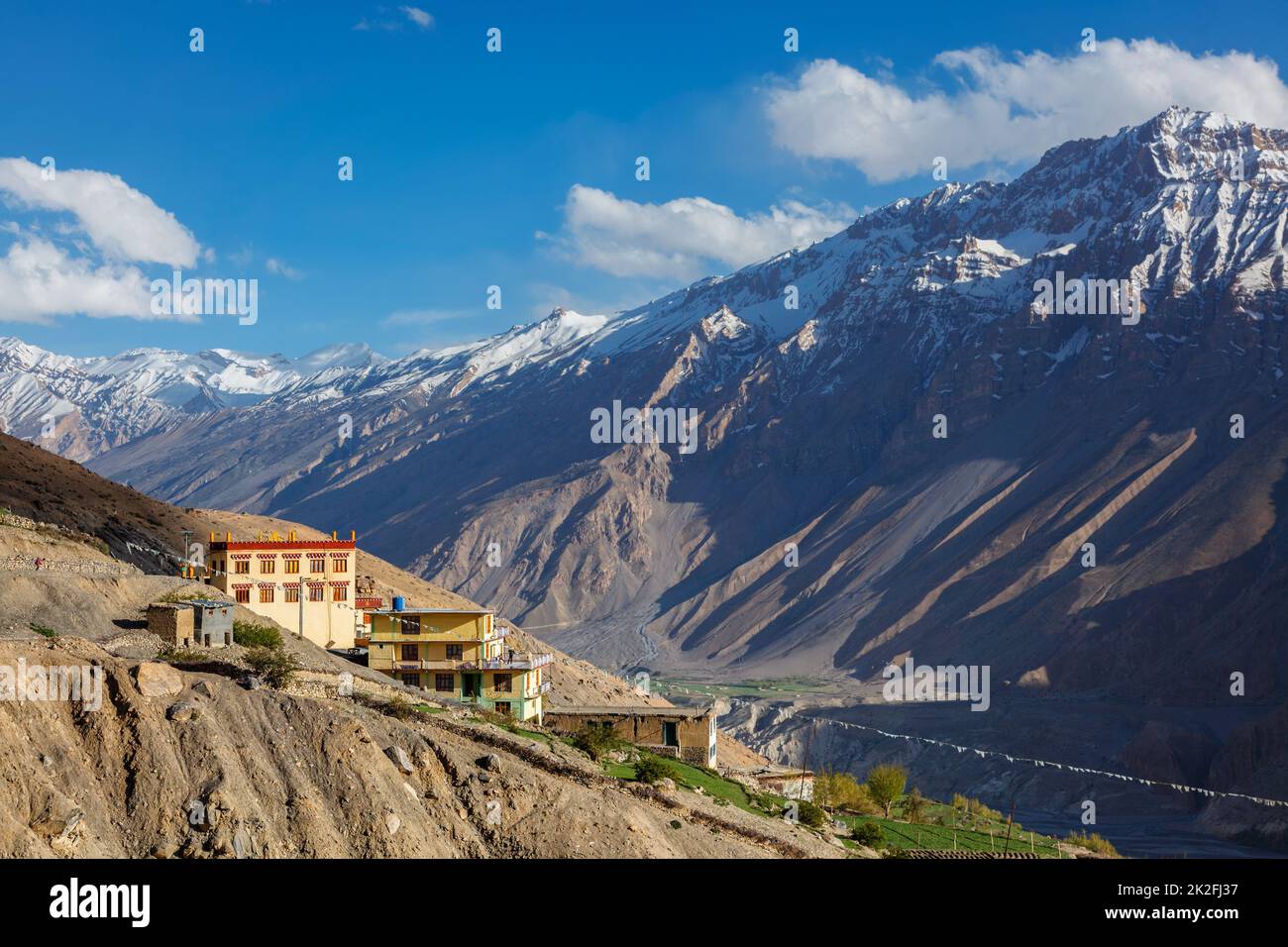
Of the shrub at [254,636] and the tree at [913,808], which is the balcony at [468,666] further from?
the tree at [913,808]

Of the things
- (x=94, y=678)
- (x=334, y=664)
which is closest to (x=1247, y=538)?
(x=334, y=664)

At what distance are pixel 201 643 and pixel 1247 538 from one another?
144 m

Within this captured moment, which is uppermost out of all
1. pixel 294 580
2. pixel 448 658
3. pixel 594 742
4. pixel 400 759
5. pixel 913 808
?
pixel 294 580

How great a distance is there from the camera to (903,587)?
199250 mm

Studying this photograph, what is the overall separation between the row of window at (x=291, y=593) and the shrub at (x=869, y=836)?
1870 cm

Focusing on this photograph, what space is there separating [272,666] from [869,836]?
18604mm

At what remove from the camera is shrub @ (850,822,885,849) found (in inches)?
1730

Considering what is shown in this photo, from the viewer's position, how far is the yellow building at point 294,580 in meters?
48.6

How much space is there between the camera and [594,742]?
41.4 metres

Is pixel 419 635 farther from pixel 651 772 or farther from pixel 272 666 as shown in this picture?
pixel 272 666


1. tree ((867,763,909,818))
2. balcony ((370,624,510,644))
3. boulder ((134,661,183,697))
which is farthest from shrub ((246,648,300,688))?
tree ((867,763,909,818))

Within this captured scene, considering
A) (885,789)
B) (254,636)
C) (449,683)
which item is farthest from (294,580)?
(885,789)

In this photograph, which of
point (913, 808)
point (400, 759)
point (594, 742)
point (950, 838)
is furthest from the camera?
point (913, 808)
